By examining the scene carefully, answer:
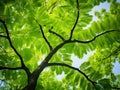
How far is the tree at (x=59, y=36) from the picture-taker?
5984mm

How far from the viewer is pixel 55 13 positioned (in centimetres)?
670

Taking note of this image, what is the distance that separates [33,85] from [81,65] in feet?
8.96

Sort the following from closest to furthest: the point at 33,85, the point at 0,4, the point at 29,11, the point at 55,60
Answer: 1. the point at 0,4
2. the point at 33,85
3. the point at 29,11
4. the point at 55,60

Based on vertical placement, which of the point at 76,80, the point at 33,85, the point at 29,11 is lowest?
the point at 76,80

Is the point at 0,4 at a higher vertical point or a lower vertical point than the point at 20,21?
higher

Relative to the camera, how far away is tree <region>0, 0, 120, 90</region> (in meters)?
5.98

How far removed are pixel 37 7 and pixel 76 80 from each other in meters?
2.85

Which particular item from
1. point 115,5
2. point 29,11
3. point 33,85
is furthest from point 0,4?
point 115,5

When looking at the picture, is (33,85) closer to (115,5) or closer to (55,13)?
(55,13)

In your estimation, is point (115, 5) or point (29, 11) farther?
point (115, 5)

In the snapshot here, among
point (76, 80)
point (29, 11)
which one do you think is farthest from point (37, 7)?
point (76, 80)

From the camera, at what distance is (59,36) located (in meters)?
6.80

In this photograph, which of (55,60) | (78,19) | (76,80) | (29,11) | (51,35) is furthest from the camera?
(55,60)

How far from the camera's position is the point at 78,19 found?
662cm
